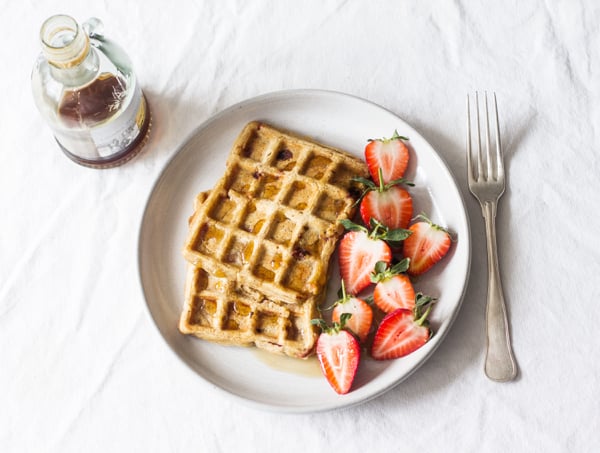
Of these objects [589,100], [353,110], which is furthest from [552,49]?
[353,110]

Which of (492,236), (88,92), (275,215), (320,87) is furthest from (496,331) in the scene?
(88,92)

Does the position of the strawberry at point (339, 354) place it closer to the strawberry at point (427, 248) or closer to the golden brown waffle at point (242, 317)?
the golden brown waffle at point (242, 317)

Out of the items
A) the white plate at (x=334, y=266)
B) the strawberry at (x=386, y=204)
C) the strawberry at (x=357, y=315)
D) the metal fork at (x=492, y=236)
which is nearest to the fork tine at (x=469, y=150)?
the metal fork at (x=492, y=236)

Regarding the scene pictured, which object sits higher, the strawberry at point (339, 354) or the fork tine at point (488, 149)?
the fork tine at point (488, 149)

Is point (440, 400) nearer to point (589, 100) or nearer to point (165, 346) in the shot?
point (165, 346)

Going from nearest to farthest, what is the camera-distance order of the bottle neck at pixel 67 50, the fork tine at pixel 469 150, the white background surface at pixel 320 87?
the bottle neck at pixel 67 50 → the white background surface at pixel 320 87 → the fork tine at pixel 469 150

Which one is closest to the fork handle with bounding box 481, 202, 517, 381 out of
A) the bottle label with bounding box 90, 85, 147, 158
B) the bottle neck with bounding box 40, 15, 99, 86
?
the bottle label with bounding box 90, 85, 147, 158
